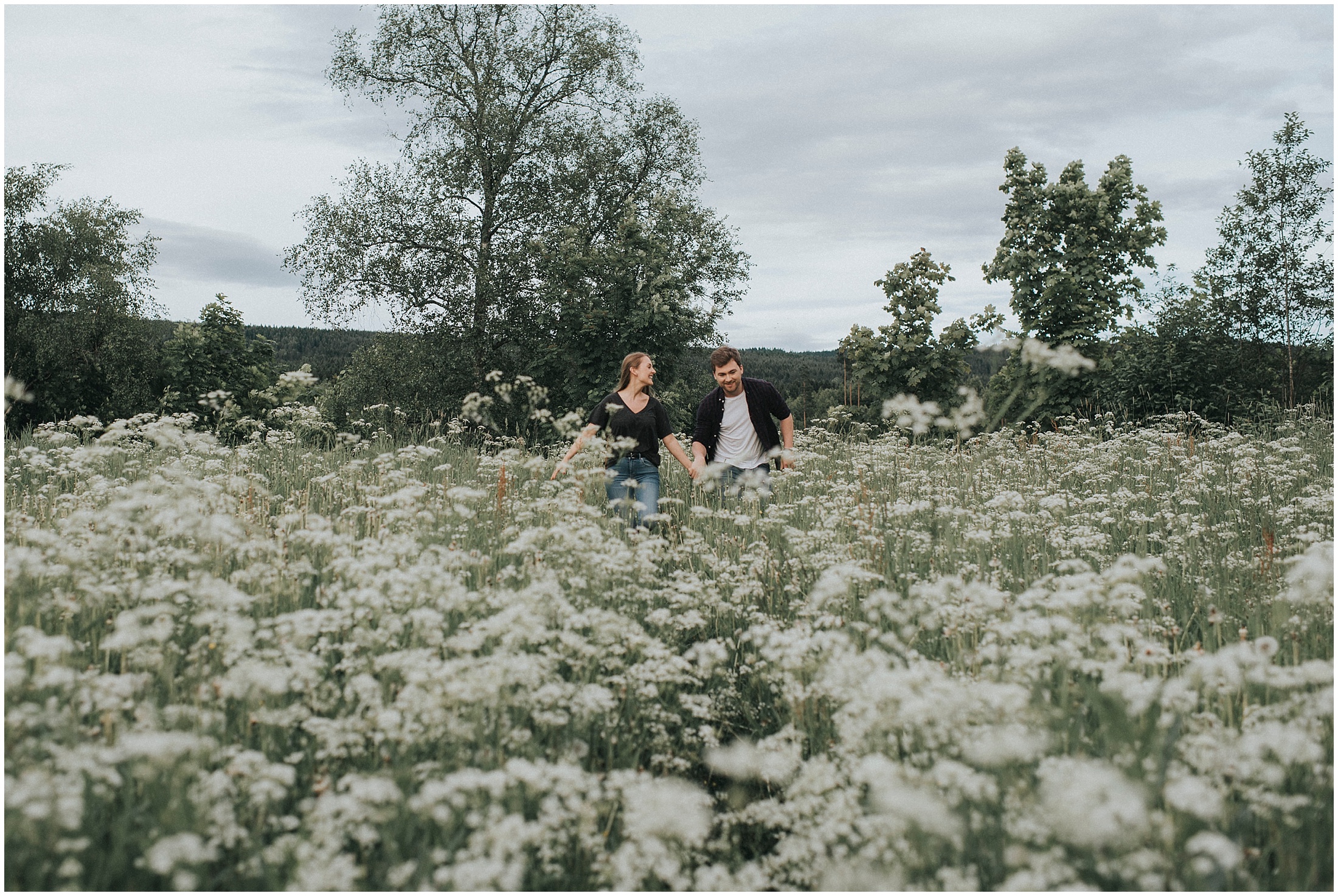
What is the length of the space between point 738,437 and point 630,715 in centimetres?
486

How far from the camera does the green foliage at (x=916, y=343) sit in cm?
1880

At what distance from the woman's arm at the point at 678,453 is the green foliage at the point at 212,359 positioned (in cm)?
3051

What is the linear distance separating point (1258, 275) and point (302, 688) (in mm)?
32924

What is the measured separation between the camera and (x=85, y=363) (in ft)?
107

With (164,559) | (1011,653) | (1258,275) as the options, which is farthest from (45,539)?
(1258,275)

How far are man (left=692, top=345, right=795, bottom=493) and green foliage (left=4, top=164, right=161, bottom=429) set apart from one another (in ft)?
106

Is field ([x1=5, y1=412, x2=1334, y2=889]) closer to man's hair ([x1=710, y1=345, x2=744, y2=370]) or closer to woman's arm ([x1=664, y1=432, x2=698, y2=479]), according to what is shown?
woman's arm ([x1=664, y1=432, x2=698, y2=479])

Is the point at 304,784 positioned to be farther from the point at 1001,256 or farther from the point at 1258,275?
the point at 1258,275

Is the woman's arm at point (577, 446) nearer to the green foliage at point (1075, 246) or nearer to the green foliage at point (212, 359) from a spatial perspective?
the green foliage at point (1075, 246)

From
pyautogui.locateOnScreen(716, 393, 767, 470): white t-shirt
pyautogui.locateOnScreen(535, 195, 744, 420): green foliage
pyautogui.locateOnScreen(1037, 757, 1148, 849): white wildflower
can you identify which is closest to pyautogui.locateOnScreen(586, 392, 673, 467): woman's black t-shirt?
pyautogui.locateOnScreen(716, 393, 767, 470): white t-shirt

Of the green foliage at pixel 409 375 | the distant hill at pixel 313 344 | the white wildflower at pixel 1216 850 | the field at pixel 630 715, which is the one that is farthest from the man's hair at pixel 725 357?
the green foliage at pixel 409 375

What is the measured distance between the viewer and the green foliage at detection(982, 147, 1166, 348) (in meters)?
18.5

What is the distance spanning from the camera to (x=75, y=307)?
34094 mm

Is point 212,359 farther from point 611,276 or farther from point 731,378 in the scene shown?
point 731,378
